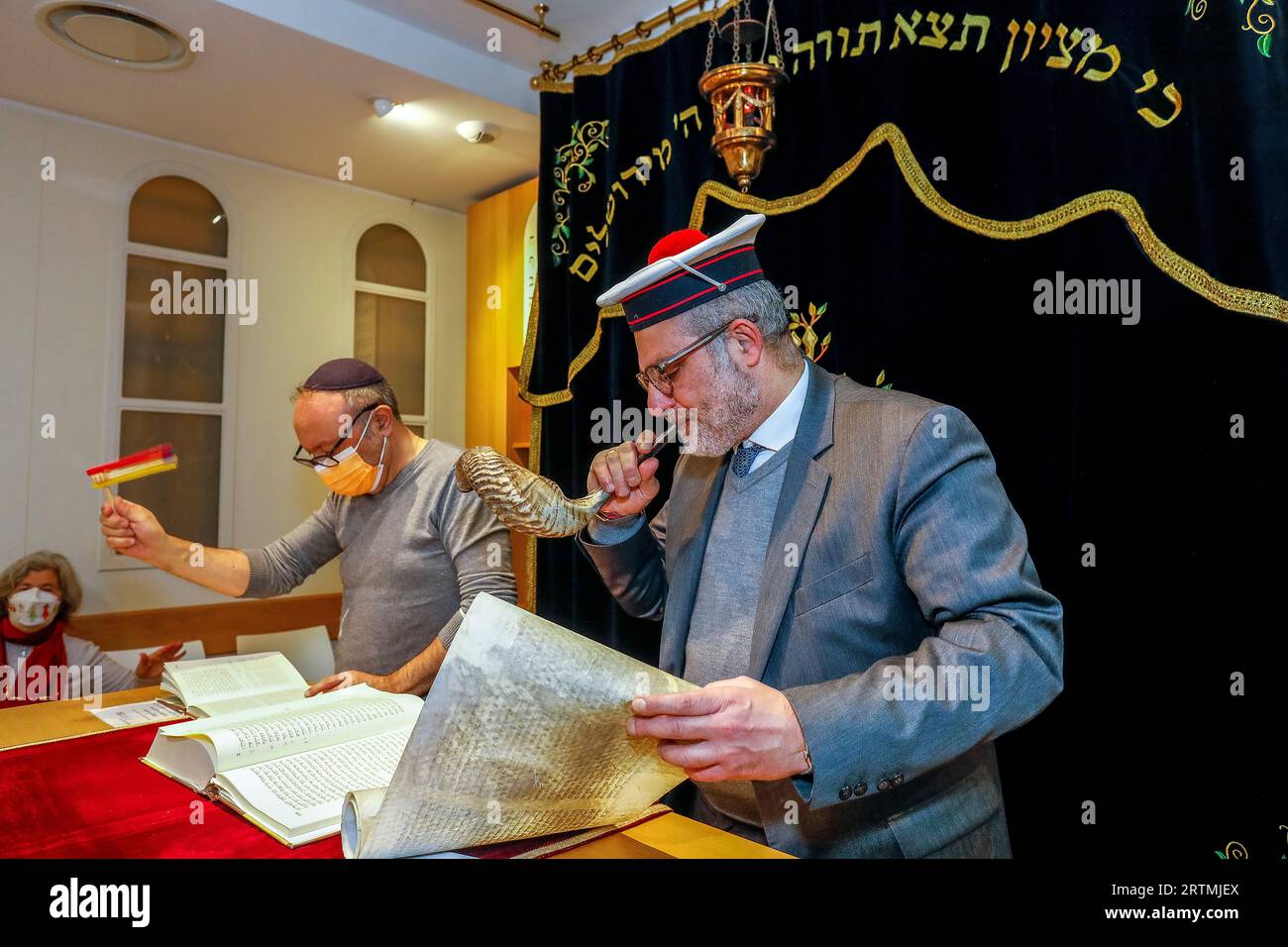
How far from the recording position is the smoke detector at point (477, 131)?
3893 millimetres

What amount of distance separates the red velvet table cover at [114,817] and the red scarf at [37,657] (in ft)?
7.01

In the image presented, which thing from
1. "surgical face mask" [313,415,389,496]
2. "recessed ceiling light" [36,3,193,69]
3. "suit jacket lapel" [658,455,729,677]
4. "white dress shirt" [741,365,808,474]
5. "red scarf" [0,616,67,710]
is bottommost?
"red scarf" [0,616,67,710]

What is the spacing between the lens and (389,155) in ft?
14.0

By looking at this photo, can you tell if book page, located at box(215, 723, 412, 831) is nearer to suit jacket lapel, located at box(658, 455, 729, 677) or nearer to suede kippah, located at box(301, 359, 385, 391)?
suit jacket lapel, located at box(658, 455, 729, 677)

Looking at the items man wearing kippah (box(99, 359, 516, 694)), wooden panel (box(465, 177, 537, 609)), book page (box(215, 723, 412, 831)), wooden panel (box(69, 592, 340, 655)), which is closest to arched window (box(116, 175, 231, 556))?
wooden panel (box(69, 592, 340, 655))

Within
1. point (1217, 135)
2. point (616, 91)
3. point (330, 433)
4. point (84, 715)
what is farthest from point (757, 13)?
point (84, 715)

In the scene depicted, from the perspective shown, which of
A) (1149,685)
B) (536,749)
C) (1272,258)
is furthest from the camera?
(1149,685)

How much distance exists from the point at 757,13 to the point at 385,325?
9.95 feet

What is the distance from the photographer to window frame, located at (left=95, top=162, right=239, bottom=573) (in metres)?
3.88

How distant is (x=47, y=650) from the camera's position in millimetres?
3215

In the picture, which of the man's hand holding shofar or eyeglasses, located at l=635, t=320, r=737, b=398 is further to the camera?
eyeglasses, located at l=635, t=320, r=737, b=398

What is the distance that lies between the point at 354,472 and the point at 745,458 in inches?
Answer: 53.0

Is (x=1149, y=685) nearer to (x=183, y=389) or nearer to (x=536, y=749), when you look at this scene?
(x=536, y=749)

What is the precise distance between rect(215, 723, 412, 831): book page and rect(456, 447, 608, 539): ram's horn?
443 mm
